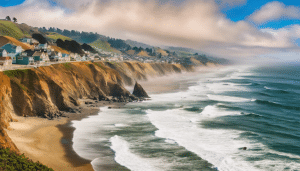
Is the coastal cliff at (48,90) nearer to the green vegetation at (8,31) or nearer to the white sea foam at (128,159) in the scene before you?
the white sea foam at (128,159)

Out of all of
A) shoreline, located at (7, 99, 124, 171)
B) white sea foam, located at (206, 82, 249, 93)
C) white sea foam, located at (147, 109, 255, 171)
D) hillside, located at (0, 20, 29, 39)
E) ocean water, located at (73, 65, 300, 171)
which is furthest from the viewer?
hillside, located at (0, 20, 29, 39)

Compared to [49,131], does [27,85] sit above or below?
above

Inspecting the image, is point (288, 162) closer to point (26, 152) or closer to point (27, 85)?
point (26, 152)

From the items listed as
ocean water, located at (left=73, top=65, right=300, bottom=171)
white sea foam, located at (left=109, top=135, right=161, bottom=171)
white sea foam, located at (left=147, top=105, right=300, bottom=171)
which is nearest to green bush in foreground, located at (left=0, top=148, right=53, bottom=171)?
ocean water, located at (left=73, top=65, right=300, bottom=171)

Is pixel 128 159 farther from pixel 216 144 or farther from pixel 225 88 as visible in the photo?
pixel 225 88

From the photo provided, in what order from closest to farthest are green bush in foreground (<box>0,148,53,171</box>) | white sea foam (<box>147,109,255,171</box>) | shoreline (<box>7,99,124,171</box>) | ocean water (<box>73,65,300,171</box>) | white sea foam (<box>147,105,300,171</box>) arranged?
green bush in foreground (<box>0,148,53,171</box>) → shoreline (<box>7,99,124,171</box>) → white sea foam (<box>147,105,300,171</box>) → ocean water (<box>73,65,300,171</box>) → white sea foam (<box>147,109,255,171</box>)

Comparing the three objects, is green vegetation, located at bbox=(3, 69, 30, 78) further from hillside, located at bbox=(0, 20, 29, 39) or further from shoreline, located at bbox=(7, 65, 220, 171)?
hillside, located at bbox=(0, 20, 29, 39)

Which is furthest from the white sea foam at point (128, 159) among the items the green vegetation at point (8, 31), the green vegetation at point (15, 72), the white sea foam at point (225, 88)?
the green vegetation at point (8, 31)

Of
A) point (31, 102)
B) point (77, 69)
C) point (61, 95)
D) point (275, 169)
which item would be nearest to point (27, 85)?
point (31, 102)
